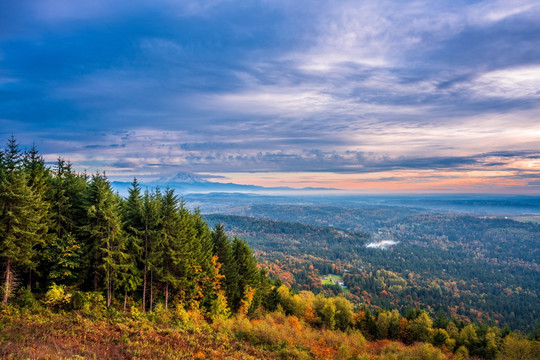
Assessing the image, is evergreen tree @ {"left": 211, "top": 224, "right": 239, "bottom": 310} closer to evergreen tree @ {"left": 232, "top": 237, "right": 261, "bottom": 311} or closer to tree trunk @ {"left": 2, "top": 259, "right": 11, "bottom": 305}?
evergreen tree @ {"left": 232, "top": 237, "right": 261, "bottom": 311}

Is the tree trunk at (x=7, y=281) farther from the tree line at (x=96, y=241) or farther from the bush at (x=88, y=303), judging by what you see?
the bush at (x=88, y=303)

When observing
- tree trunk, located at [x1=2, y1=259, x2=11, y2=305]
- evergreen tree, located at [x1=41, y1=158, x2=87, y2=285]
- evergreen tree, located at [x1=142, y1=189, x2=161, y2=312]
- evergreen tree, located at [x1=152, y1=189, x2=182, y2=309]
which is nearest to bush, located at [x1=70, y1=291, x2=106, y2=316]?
evergreen tree, located at [x1=41, y1=158, x2=87, y2=285]

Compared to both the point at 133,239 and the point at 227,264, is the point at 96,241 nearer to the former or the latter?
the point at 133,239

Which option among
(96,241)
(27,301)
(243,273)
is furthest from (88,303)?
(243,273)

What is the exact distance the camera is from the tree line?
2242cm

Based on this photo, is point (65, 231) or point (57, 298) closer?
point (57, 298)

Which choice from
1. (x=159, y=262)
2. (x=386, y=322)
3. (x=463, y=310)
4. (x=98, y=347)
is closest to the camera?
(x=98, y=347)

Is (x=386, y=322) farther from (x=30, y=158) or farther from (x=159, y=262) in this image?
(x=30, y=158)

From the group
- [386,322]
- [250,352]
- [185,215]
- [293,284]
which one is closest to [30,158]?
[185,215]

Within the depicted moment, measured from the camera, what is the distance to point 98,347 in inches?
669

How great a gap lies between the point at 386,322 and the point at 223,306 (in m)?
41.3

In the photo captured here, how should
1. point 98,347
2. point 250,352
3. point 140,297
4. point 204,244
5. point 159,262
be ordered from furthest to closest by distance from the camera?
point 204,244 < point 140,297 < point 159,262 < point 250,352 < point 98,347

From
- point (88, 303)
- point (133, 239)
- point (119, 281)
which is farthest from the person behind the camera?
point (133, 239)

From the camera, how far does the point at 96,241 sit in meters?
25.1
